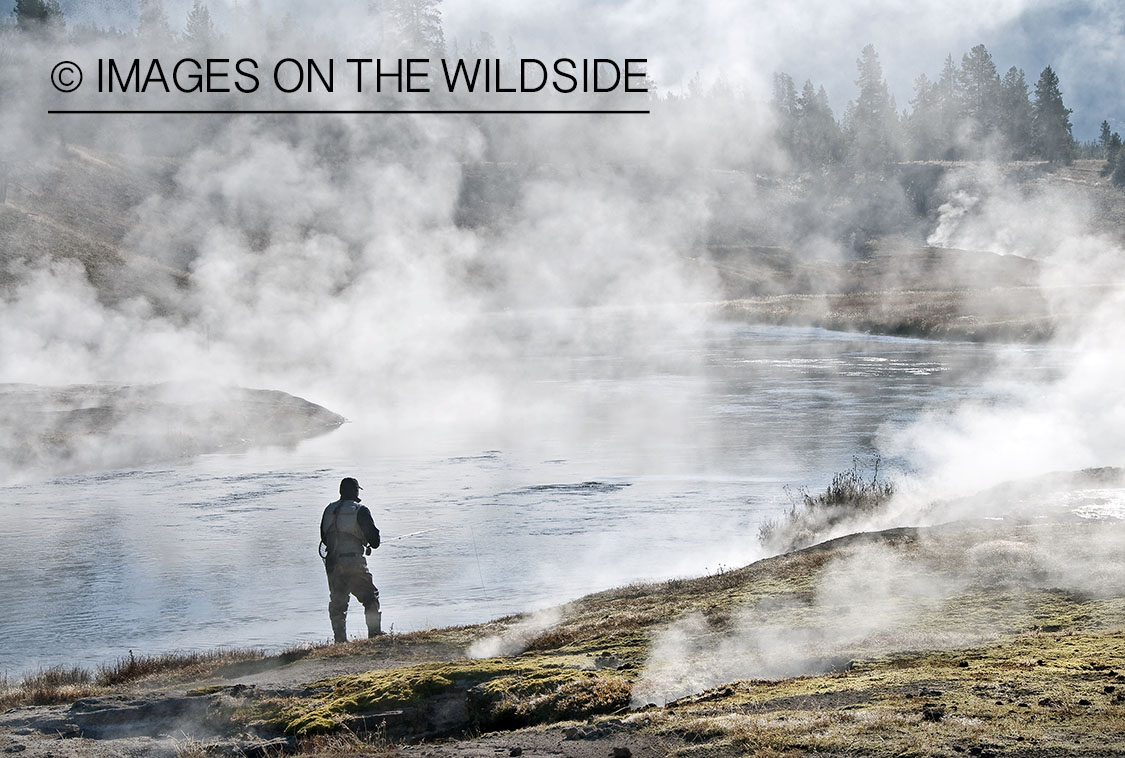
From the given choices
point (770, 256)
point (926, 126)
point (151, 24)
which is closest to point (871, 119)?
point (926, 126)

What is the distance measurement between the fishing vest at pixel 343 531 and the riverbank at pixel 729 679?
1.33 m

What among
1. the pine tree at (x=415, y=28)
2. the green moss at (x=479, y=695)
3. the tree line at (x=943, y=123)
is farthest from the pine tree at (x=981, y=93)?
the green moss at (x=479, y=695)

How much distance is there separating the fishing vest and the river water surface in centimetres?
241

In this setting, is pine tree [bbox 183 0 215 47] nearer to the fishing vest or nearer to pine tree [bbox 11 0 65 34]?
pine tree [bbox 11 0 65 34]

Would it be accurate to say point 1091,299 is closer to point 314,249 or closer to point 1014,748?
point 314,249

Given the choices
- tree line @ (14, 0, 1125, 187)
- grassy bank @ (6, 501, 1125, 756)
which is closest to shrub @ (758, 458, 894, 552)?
grassy bank @ (6, 501, 1125, 756)

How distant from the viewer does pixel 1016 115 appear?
156500 millimetres

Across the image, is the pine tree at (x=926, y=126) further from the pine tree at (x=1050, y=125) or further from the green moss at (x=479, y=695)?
the green moss at (x=479, y=695)

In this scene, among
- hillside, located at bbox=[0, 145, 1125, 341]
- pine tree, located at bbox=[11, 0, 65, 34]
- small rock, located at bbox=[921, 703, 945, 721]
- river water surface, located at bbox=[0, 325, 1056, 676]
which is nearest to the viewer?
small rock, located at bbox=[921, 703, 945, 721]

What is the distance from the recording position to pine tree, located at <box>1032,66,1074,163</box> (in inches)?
5866

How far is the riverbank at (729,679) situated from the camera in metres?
7.62

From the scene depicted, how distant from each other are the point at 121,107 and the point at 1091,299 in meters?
85.6

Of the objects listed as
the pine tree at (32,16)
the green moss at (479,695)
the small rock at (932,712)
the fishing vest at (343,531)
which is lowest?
the green moss at (479,695)

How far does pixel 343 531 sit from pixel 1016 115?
159976mm
